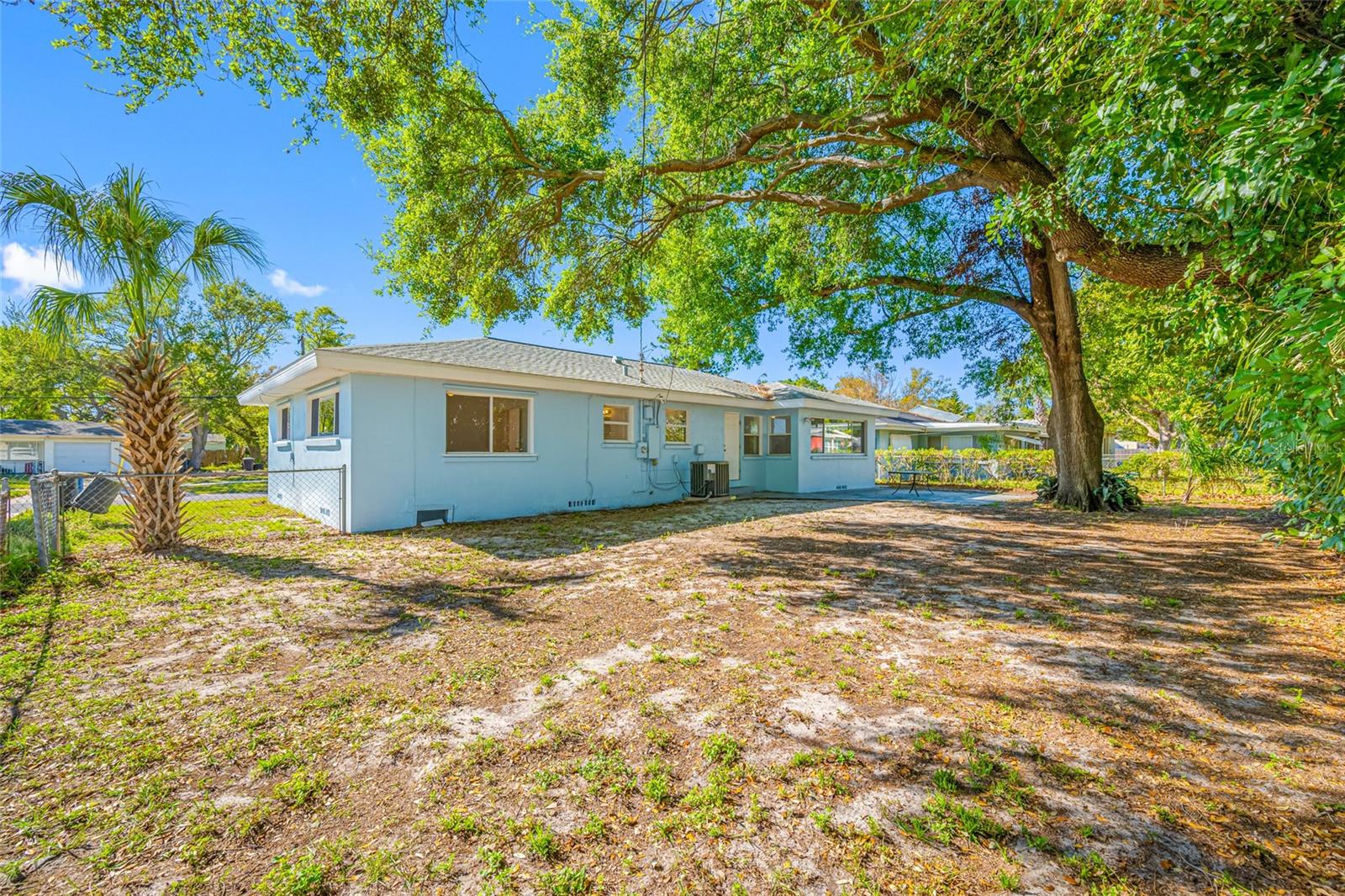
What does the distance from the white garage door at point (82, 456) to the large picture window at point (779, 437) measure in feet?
123

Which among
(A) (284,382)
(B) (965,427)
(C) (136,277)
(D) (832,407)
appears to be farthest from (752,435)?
(B) (965,427)

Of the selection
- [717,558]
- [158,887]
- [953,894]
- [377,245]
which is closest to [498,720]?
[158,887]

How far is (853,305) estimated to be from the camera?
13273 millimetres

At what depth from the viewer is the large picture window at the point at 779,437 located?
15.9 metres

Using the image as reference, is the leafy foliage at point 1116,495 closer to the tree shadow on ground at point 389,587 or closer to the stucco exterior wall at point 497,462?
the stucco exterior wall at point 497,462

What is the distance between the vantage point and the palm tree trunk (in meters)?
6.71

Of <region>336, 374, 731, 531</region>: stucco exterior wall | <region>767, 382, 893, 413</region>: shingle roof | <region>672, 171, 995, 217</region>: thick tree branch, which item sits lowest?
<region>336, 374, 731, 531</region>: stucco exterior wall

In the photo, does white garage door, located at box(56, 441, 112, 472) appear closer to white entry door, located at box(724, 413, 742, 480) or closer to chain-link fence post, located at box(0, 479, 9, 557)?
chain-link fence post, located at box(0, 479, 9, 557)

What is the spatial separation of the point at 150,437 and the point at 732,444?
12204mm

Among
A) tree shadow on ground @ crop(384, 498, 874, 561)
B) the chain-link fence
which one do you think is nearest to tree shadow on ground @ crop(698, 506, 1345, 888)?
tree shadow on ground @ crop(384, 498, 874, 561)

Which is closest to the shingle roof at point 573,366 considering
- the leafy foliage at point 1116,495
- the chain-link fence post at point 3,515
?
→ the chain-link fence post at point 3,515

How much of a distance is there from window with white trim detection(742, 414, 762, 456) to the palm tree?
476 inches

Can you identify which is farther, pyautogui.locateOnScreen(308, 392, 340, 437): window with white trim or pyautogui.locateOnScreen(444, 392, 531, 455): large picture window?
pyautogui.locateOnScreen(444, 392, 531, 455): large picture window

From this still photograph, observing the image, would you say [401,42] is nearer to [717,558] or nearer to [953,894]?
[717,558]
